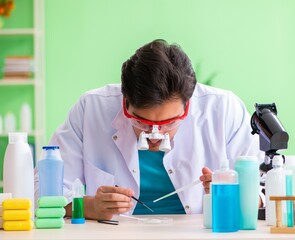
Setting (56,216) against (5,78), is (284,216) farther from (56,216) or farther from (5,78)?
(5,78)

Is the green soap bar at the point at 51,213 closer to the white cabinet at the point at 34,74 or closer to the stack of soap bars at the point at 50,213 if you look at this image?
the stack of soap bars at the point at 50,213

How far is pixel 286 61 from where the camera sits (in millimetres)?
5602

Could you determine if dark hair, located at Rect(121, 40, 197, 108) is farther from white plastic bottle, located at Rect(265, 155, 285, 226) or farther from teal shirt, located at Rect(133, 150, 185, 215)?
white plastic bottle, located at Rect(265, 155, 285, 226)

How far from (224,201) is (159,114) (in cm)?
55

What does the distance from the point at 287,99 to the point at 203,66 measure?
72 cm

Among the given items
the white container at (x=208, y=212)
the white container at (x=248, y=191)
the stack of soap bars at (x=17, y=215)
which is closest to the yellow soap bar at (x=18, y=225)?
the stack of soap bars at (x=17, y=215)

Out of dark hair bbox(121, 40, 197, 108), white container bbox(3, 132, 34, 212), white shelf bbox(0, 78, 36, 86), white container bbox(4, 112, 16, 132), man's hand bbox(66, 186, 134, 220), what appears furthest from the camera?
white container bbox(4, 112, 16, 132)

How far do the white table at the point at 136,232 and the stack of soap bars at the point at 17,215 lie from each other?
2cm

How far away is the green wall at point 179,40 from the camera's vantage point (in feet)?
18.3

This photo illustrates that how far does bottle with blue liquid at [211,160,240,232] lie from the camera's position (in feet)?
6.23

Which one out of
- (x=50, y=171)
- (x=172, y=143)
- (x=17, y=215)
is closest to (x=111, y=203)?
(x=50, y=171)

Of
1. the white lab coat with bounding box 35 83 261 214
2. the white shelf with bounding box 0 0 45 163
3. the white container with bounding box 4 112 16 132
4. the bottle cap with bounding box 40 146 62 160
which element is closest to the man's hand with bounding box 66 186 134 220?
the bottle cap with bounding box 40 146 62 160

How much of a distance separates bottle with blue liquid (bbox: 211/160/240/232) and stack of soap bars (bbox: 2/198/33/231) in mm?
534

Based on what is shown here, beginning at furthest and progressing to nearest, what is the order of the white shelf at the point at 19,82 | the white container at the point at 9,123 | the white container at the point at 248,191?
1. the white container at the point at 9,123
2. the white shelf at the point at 19,82
3. the white container at the point at 248,191
